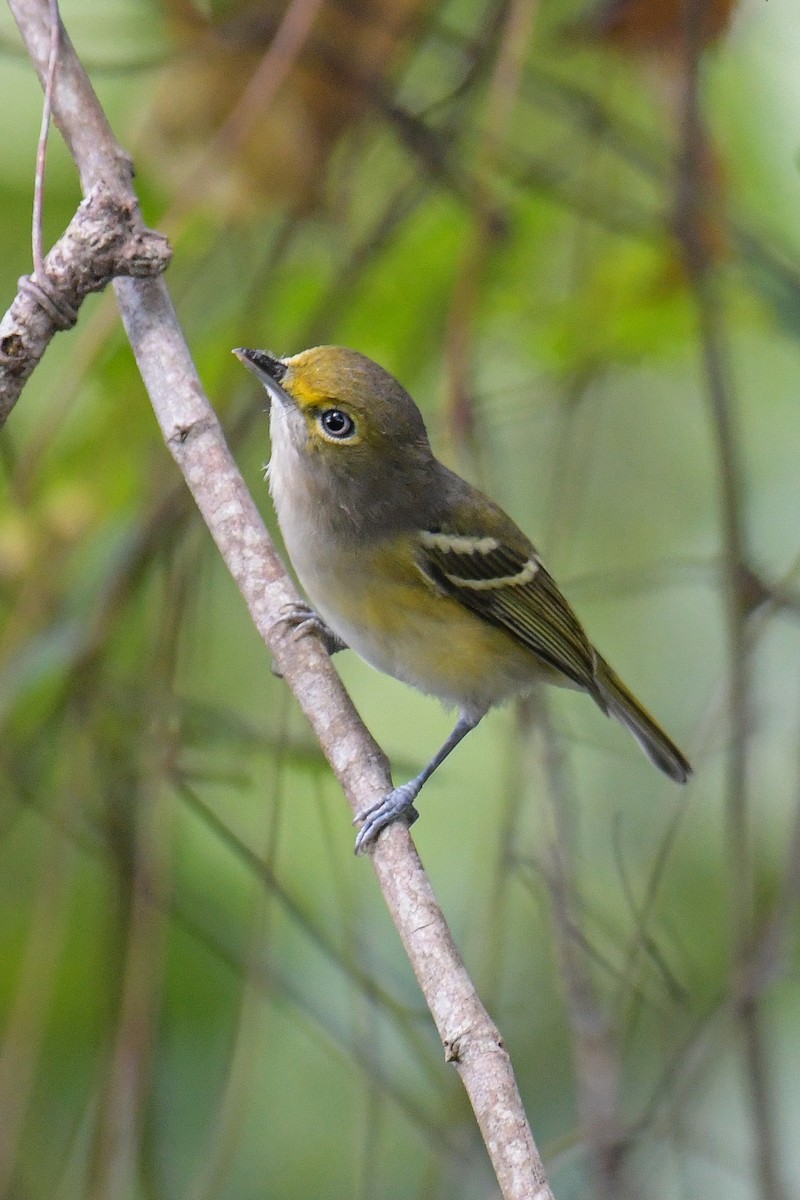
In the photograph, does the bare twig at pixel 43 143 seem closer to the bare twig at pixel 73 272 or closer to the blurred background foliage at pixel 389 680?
the bare twig at pixel 73 272

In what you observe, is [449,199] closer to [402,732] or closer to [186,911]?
[402,732]

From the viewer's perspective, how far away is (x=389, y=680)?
15.5ft

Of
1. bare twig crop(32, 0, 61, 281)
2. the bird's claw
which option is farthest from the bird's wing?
bare twig crop(32, 0, 61, 281)

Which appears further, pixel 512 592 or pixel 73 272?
pixel 512 592

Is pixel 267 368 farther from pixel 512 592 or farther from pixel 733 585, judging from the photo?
pixel 733 585

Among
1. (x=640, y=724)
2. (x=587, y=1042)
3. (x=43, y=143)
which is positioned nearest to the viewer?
(x=43, y=143)

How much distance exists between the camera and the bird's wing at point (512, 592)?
334 centimetres

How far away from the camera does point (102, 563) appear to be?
130 inches

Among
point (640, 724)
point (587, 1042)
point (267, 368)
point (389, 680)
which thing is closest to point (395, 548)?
point (267, 368)

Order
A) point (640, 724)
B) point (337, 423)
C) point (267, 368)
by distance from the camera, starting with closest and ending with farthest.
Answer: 1. point (267, 368)
2. point (337, 423)
3. point (640, 724)

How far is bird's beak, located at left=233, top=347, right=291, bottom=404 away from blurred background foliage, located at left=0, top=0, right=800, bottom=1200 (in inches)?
11.7

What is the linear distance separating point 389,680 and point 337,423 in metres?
1.75

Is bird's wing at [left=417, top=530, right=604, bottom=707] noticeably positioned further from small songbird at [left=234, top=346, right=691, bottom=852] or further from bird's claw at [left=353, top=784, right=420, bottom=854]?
bird's claw at [left=353, top=784, right=420, bottom=854]

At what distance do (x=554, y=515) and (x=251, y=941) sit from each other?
1.41 meters
